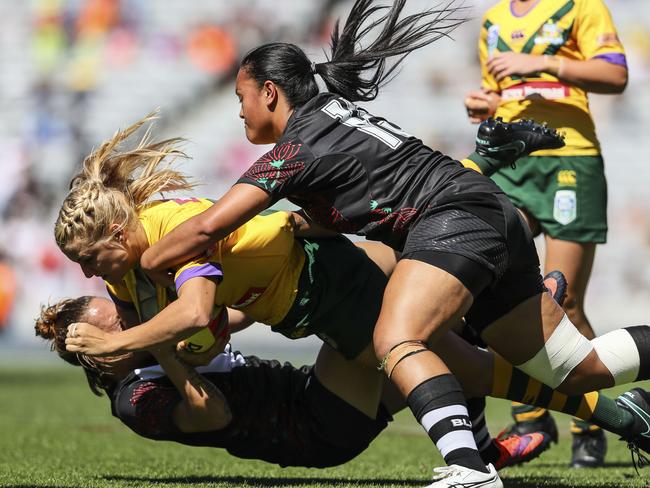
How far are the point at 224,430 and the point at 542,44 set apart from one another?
2.57m

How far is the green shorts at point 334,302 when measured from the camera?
13.5 feet

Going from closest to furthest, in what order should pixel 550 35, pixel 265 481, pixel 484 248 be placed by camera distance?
1. pixel 484 248
2. pixel 265 481
3. pixel 550 35

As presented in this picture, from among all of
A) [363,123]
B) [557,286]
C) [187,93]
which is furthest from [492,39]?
[187,93]

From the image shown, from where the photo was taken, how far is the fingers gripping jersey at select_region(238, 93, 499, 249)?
3533 millimetres

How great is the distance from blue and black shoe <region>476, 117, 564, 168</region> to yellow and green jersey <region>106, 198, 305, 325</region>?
945 millimetres

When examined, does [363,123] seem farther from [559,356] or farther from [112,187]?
[559,356]

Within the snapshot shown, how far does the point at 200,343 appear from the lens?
3.94 meters

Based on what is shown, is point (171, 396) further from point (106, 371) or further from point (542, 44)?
point (542, 44)

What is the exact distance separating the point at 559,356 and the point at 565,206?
66.7 inches

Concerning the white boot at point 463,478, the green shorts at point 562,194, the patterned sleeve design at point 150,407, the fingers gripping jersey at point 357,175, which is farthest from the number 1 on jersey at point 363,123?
the green shorts at point 562,194

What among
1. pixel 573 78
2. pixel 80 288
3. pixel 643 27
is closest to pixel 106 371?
pixel 573 78

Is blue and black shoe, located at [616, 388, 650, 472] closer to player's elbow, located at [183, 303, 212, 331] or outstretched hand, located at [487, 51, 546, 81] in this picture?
outstretched hand, located at [487, 51, 546, 81]

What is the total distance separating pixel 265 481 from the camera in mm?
4441

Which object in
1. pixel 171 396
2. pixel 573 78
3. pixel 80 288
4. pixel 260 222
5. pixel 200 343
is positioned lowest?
pixel 80 288
